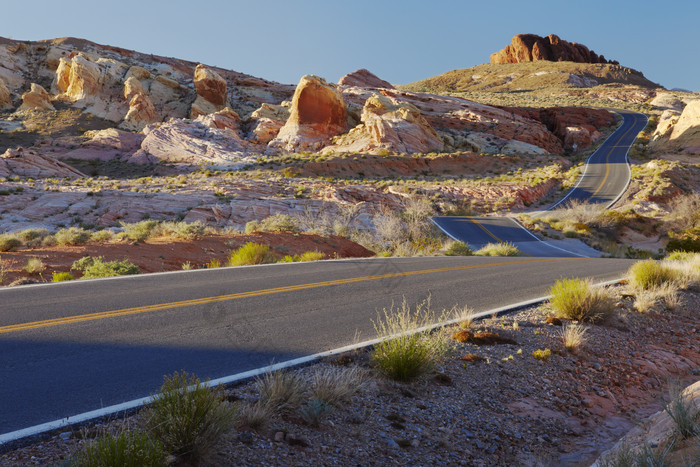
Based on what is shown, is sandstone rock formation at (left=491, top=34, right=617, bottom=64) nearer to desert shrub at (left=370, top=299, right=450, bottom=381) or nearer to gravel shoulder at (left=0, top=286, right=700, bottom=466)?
gravel shoulder at (left=0, top=286, right=700, bottom=466)

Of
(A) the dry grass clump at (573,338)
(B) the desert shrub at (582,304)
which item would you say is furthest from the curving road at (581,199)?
(A) the dry grass clump at (573,338)

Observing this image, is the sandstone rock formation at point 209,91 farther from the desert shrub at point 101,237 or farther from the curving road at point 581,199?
the desert shrub at point 101,237

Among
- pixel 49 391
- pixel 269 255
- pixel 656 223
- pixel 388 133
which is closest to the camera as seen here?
pixel 49 391

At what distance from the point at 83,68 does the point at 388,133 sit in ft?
136

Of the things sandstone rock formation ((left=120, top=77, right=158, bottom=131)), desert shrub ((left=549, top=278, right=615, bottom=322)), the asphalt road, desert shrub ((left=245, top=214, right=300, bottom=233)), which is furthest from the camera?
sandstone rock formation ((left=120, top=77, right=158, bottom=131))

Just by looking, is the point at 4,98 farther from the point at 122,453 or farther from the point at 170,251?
the point at 122,453

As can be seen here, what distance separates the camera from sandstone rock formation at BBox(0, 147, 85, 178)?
35781 mm

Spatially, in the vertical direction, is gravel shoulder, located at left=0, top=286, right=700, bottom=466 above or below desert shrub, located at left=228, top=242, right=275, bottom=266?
→ below

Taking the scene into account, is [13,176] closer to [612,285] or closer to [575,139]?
[612,285]

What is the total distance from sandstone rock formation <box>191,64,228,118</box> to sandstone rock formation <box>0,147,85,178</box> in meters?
24.3

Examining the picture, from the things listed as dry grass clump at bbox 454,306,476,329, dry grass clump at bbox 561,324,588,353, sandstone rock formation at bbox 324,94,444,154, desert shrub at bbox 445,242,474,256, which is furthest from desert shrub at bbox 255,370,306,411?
sandstone rock formation at bbox 324,94,444,154

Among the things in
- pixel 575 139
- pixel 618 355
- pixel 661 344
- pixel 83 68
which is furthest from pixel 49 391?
pixel 575 139

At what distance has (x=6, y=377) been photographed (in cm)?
390

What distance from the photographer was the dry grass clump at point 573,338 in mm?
6188
